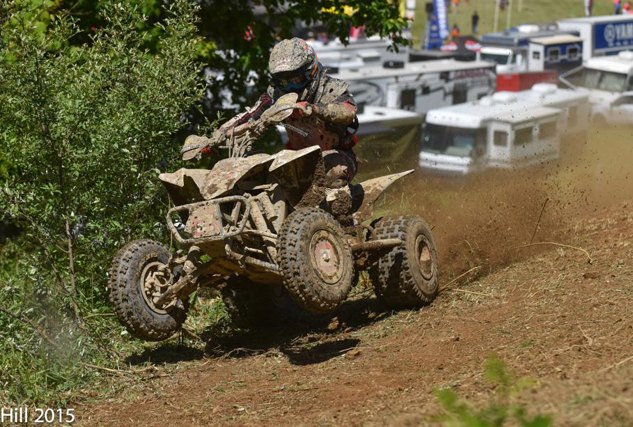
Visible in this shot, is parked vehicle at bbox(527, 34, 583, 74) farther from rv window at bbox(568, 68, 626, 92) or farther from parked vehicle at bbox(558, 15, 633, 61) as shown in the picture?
rv window at bbox(568, 68, 626, 92)

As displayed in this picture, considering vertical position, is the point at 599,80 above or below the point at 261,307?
above

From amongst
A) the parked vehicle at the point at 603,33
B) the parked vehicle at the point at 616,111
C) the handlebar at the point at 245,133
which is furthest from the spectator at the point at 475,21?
Answer: the handlebar at the point at 245,133

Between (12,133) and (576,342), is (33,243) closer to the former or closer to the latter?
(12,133)

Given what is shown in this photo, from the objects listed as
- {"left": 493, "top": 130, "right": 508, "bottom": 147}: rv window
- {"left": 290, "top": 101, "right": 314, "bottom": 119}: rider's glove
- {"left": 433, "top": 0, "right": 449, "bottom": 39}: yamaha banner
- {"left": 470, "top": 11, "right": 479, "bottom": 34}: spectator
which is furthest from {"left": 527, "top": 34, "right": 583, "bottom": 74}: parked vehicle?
{"left": 290, "top": 101, "right": 314, "bottom": 119}: rider's glove

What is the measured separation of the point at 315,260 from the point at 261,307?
2069 millimetres

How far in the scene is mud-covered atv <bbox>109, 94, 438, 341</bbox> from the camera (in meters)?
7.71

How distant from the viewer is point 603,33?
3134 centimetres

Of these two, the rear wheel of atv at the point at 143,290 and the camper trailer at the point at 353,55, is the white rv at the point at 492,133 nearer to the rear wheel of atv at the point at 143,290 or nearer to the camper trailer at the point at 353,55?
Result: the camper trailer at the point at 353,55

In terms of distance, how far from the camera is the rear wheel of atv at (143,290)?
8125 millimetres

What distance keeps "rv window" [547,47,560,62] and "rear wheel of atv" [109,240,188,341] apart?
2220 centimetres

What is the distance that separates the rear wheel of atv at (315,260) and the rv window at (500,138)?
11.3 meters

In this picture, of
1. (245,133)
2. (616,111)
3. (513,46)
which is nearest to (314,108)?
(245,133)

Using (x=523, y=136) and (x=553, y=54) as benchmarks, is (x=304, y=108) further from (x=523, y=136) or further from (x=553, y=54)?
(x=553, y=54)

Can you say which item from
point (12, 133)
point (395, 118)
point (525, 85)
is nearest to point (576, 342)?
point (12, 133)
